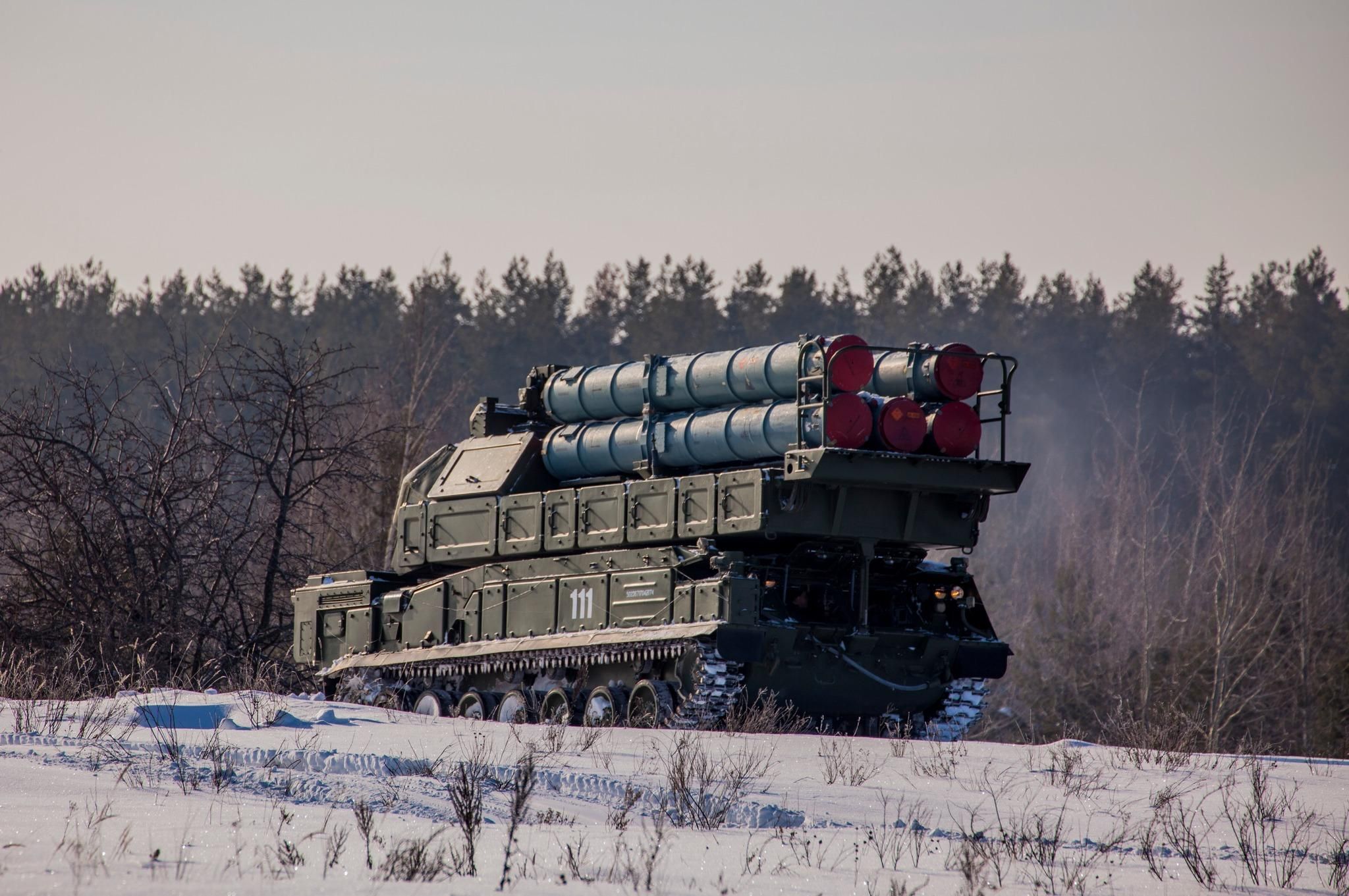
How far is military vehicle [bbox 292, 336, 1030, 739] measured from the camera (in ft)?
52.8

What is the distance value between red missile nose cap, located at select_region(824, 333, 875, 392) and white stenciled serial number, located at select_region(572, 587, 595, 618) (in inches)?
131

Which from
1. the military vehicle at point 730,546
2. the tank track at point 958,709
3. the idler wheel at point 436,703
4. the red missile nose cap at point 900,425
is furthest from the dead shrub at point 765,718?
the idler wheel at point 436,703

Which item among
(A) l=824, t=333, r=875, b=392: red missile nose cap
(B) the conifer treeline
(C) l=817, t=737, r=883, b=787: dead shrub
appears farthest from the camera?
(B) the conifer treeline

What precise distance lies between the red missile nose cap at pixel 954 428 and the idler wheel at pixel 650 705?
3.29 m

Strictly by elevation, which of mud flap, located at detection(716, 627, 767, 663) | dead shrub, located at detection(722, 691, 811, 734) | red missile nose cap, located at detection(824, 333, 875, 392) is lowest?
dead shrub, located at detection(722, 691, 811, 734)

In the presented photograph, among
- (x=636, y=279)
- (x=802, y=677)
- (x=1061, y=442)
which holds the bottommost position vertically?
(x=802, y=677)

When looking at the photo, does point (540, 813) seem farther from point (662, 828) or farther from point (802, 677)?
point (802, 677)

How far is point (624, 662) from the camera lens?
56.3ft

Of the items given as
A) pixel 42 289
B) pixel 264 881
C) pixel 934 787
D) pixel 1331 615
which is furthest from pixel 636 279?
pixel 264 881

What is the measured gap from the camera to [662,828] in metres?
9.99

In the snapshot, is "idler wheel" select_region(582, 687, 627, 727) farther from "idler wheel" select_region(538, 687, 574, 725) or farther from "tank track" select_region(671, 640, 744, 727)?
"tank track" select_region(671, 640, 744, 727)

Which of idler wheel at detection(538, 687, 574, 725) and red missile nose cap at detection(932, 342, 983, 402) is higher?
red missile nose cap at detection(932, 342, 983, 402)

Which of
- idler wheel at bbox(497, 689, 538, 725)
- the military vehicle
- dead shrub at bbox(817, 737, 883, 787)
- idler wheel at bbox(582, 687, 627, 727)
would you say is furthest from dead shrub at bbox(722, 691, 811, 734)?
idler wheel at bbox(497, 689, 538, 725)

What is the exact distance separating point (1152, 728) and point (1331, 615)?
94.5ft
